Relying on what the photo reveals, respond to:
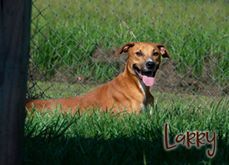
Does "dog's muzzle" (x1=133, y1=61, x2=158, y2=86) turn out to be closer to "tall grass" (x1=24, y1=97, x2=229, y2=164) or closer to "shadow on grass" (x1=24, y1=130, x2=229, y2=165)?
"tall grass" (x1=24, y1=97, x2=229, y2=164)

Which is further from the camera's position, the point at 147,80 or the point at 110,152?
the point at 147,80

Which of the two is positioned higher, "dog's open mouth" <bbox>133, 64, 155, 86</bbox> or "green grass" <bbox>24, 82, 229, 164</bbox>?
"dog's open mouth" <bbox>133, 64, 155, 86</bbox>

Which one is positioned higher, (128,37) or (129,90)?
(128,37)

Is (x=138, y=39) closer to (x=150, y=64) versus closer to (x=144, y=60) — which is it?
(x=144, y=60)

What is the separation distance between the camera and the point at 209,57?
33.3ft

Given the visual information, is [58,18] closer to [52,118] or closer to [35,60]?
[35,60]

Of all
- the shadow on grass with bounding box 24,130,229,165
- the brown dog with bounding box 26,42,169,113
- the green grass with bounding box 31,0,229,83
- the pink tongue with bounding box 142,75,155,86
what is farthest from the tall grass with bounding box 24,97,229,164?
the green grass with bounding box 31,0,229,83

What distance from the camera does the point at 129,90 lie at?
25.9 ft

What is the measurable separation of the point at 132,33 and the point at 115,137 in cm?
489

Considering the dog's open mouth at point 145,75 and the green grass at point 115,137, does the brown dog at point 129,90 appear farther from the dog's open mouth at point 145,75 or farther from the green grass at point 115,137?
the green grass at point 115,137

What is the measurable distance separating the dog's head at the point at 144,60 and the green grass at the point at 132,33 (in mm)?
1830

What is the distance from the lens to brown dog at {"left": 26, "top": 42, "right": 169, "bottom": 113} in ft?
24.5

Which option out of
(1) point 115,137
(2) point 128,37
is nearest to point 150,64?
(2) point 128,37

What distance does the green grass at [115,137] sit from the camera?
4848mm
